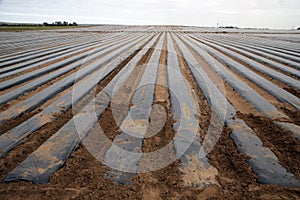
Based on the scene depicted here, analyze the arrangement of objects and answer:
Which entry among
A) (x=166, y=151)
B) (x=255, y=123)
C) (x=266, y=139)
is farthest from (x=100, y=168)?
(x=255, y=123)

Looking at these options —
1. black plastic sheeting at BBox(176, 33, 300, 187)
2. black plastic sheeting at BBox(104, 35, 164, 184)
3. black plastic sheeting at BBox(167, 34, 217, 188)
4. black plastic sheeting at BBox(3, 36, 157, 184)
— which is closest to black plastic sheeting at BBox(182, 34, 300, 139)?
black plastic sheeting at BBox(176, 33, 300, 187)

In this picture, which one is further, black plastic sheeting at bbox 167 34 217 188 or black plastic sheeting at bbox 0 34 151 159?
black plastic sheeting at bbox 0 34 151 159

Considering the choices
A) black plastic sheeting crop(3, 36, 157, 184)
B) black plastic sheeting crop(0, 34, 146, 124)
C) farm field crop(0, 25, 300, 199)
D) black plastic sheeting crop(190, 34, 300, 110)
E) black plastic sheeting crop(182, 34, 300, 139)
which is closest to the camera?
farm field crop(0, 25, 300, 199)

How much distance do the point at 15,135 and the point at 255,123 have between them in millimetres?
3013

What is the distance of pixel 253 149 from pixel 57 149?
2.08 meters

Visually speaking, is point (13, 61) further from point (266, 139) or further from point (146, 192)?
point (266, 139)

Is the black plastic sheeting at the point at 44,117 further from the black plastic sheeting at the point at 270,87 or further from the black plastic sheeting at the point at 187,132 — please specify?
the black plastic sheeting at the point at 270,87

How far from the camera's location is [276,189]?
1645 millimetres

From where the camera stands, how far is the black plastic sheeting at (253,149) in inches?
68.9

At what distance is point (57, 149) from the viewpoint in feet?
7.20

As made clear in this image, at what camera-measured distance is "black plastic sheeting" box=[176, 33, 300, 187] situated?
1751 mm

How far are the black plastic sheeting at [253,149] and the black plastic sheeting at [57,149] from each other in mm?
1779

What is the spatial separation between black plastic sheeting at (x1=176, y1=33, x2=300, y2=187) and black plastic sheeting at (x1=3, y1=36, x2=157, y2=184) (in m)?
1.78

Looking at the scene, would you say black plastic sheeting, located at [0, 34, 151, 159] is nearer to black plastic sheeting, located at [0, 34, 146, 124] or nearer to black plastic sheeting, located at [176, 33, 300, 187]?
black plastic sheeting, located at [0, 34, 146, 124]
